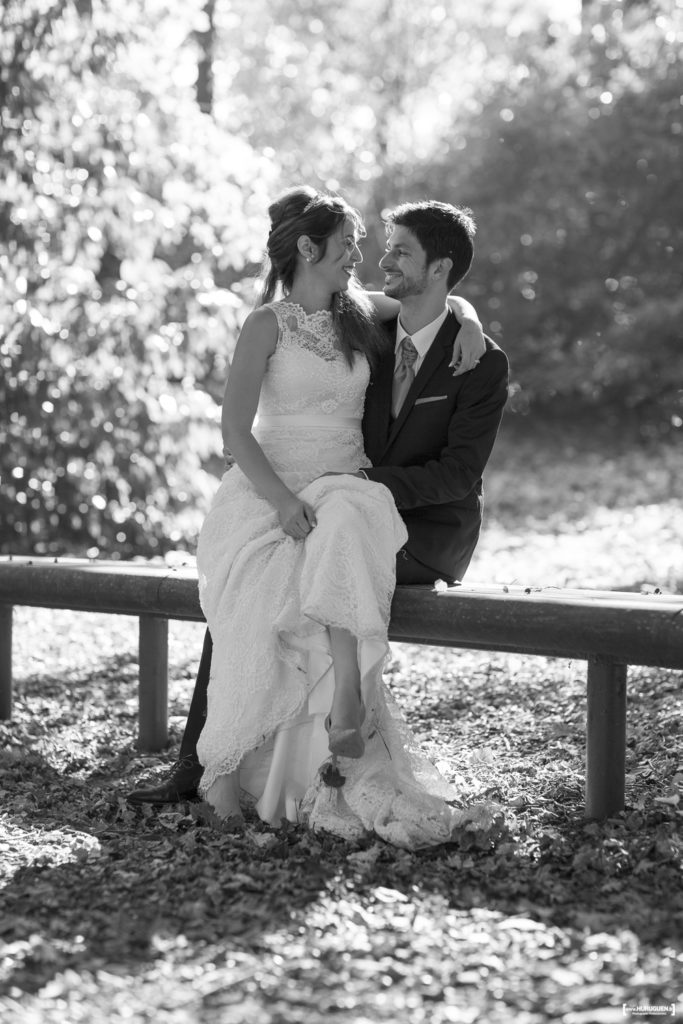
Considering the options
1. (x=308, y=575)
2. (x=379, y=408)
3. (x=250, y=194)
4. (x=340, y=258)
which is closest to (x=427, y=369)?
(x=379, y=408)

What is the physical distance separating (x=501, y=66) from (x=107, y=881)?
72.4 ft

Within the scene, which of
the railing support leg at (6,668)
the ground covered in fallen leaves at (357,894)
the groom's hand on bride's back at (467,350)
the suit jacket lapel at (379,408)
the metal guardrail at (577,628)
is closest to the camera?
the ground covered in fallen leaves at (357,894)

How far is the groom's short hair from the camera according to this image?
163 inches

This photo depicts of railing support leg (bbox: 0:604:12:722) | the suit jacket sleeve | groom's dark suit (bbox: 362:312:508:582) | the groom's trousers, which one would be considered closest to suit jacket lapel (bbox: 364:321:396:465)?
groom's dark suit (bbox: 362:312:508:582)

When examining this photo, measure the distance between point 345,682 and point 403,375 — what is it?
1138mm

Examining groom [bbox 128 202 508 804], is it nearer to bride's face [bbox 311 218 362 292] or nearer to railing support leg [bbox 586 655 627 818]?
bride's face [bbox 311 218 362 292]

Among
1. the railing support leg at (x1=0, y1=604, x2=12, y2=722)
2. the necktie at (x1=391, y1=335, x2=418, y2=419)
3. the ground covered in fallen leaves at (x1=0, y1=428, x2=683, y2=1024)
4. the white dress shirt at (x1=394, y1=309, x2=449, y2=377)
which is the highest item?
the white dress shirt at (x1=394, y1=309, x2=449, y2=377)

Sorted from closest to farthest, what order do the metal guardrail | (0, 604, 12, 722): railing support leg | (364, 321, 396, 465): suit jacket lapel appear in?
the metal guardrail
(364, 321, 396, 465): suit jacket lapel
(0, 604, 12, 722): railing support leg

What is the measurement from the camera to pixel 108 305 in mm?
8648

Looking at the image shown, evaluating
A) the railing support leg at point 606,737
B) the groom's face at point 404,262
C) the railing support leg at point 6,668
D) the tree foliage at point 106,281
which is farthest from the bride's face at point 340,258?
the tree foliage at point 106,281

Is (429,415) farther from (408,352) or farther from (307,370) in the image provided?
(307,370)

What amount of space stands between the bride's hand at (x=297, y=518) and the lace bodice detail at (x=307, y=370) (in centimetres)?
42

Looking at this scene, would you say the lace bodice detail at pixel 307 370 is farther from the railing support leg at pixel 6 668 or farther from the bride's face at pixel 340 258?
the railing support leg at pixel 6 668

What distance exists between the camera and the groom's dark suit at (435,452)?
405cm
